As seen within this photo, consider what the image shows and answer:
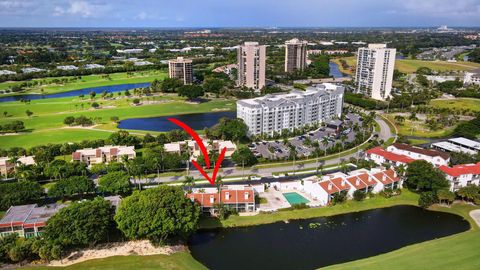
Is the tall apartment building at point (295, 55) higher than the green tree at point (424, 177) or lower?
higher

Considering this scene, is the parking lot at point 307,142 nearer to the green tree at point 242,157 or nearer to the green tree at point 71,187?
the green tree at point 242,157

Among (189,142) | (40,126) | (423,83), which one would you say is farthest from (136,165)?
(423,83)

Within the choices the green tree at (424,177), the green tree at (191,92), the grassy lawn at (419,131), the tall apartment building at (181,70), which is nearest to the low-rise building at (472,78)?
the grassy lawn at (419,131)

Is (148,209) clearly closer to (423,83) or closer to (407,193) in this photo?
(407,193)

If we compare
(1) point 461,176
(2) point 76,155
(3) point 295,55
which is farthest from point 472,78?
(2) point 76,155

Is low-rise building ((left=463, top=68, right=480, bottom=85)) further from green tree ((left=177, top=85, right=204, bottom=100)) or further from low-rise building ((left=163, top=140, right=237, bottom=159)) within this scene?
low-rise building ((left=163, top=140, right=237, bottom=159))

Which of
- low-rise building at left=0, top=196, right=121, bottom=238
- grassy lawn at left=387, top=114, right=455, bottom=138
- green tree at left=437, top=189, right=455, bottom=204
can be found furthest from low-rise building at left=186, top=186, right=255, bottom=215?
grassy lawn at left=387, top=114, right=455, bottom=138
